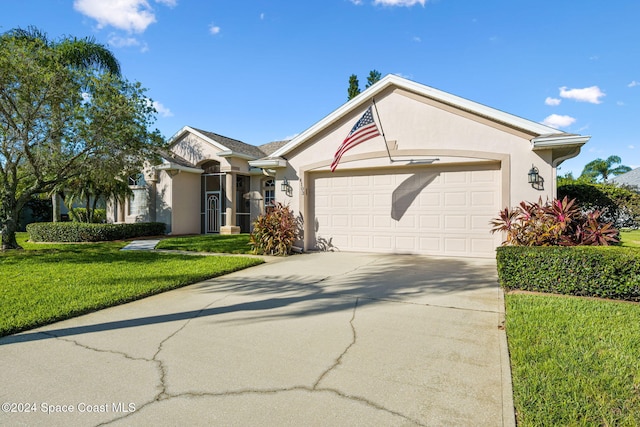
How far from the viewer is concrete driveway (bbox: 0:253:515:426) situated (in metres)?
2.58

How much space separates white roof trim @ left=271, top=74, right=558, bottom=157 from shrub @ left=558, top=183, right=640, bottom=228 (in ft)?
11.3

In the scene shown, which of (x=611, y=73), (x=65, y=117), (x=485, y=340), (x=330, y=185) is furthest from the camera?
(x=611, y=73)

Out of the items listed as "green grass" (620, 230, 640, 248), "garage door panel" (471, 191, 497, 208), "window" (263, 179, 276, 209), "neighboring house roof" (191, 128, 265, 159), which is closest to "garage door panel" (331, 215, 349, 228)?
"garage door panel" (471, 191, 497, 208)

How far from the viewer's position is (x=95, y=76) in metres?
11.3

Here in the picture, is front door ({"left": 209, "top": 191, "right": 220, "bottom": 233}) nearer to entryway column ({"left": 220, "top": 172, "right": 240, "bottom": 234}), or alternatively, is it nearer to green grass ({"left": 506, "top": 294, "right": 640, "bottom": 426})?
entryway column ({"left": 220, "top": 172, "right": 240, "bottom": 234})

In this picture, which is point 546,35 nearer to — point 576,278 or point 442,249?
Answer: point 442,249

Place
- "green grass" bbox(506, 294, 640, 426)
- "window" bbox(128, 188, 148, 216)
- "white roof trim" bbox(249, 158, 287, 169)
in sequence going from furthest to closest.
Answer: "window" bbox(128, 188, 148, 216)
"white roof trim" bbox(249, 158, 287, 169)
"green grass" bbox(506, 294, 640, 426)

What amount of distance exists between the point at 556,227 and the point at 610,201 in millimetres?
5410

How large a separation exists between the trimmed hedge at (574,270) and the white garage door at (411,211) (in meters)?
3.47

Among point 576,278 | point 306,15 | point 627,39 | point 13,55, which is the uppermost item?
point 306,15

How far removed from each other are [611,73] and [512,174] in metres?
10.7

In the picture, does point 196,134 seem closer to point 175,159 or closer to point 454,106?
point 175,159

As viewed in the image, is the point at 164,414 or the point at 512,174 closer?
the point at 164,414

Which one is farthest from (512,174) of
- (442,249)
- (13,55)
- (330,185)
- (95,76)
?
(13,55)
